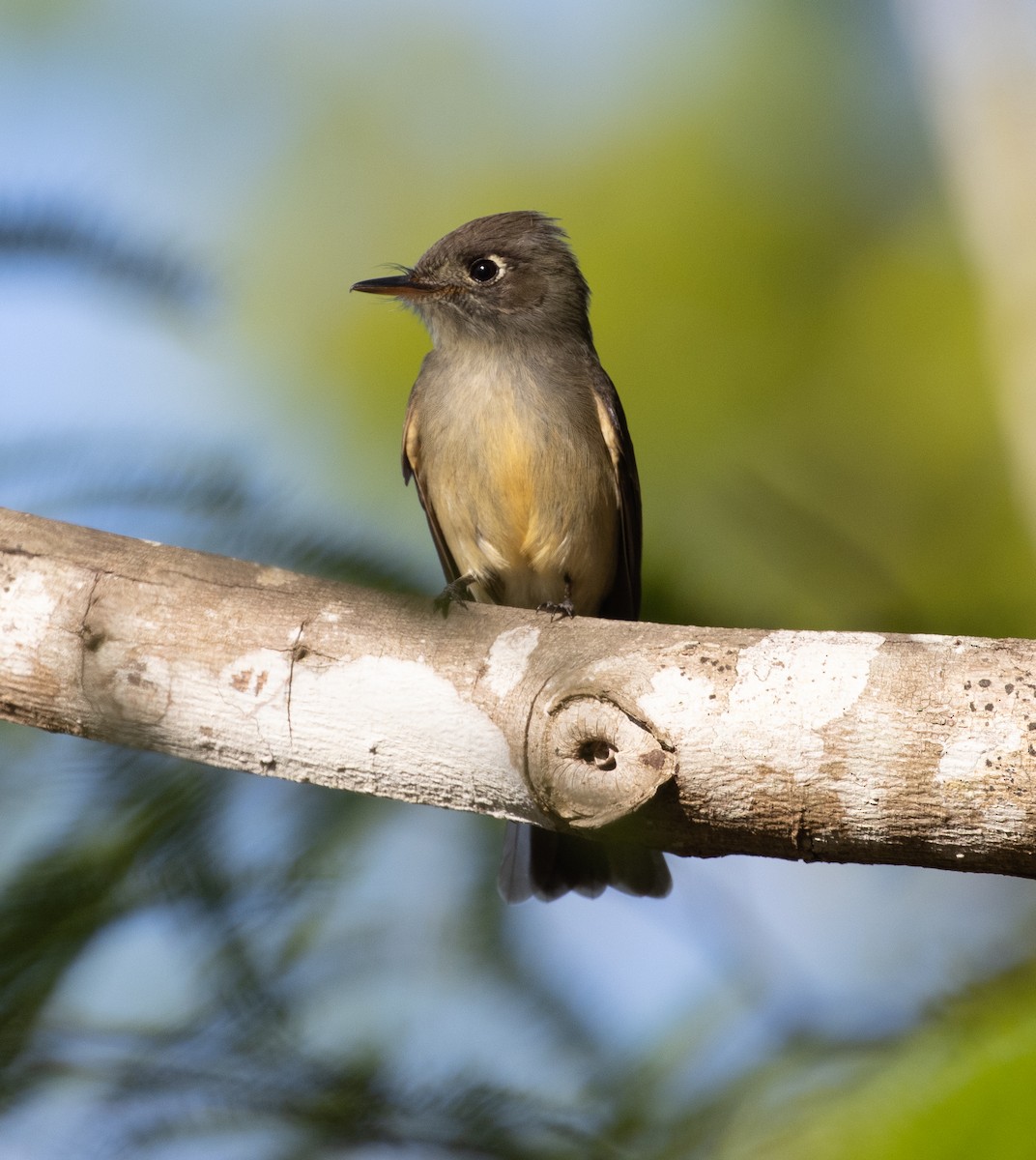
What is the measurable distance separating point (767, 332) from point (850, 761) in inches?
64.9

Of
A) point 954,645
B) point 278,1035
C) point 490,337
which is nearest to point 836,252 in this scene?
point 490,337

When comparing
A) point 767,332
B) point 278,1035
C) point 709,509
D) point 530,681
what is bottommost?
point 278,1035

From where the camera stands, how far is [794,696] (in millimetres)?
2695

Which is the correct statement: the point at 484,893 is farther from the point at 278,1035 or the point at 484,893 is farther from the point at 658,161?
the point at 658,161

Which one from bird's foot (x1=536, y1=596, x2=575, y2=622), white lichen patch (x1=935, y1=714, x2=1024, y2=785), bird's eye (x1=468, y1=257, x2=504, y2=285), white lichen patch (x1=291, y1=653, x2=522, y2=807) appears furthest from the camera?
bird's eye (x1=468, y1=257, x2=504, y2=285)

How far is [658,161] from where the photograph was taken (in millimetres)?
4449

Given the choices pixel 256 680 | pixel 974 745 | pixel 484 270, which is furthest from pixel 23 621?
pixel 484 270

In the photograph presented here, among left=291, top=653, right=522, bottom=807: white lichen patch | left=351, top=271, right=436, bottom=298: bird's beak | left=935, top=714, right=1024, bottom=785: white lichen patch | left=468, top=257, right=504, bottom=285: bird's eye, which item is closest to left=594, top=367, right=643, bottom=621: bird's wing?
left=468, top=257, right=504, bottom=285: bird's eye

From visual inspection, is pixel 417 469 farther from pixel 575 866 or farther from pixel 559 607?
pixel 575 866

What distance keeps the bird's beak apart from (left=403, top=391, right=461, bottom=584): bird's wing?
0.37 meters

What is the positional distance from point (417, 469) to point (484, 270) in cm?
85

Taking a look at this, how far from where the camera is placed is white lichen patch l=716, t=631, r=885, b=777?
2662mm

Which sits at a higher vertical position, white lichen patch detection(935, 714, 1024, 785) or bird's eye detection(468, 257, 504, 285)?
bird's eye detection(468, 257, 504, 285)

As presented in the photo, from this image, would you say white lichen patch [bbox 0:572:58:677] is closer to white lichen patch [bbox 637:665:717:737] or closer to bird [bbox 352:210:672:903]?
white lichen patch [bbox 637:665:717:737]
